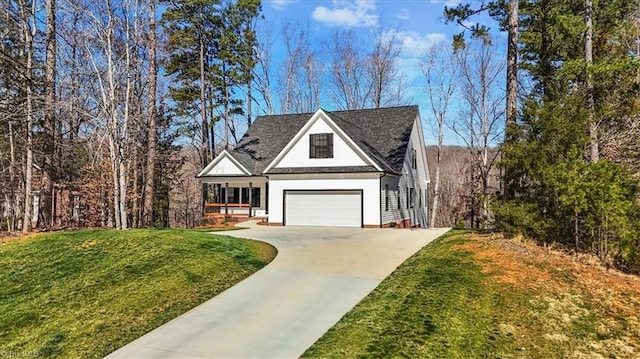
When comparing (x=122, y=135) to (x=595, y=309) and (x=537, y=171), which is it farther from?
(x=595, y=309)

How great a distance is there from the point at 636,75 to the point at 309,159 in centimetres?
1332

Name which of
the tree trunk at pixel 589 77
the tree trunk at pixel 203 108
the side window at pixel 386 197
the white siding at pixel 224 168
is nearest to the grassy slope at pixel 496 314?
the tree trunk at pixel 589 77

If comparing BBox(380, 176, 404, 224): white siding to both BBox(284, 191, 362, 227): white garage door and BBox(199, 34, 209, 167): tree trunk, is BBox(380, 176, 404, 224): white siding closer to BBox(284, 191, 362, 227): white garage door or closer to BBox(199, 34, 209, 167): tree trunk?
BBox(284, 191, 362, 227): white garage door

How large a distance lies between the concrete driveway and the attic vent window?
9.27m

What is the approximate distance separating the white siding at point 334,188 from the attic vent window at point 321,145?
4.22ft

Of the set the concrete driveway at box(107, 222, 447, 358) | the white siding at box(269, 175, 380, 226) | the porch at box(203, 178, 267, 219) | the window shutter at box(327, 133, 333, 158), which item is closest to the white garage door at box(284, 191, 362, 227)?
the white siding at box(269, 175, 380, 226)

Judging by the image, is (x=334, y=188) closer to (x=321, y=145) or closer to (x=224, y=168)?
(x=321, y=145)

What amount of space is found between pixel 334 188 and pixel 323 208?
116 centimetres

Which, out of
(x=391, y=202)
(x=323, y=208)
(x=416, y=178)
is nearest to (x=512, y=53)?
(x=391, y=202)

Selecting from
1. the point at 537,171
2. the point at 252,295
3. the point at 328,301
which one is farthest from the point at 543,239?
the point at 252,295

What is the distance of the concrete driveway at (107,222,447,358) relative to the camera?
17.2ft

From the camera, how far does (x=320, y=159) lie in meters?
20.0

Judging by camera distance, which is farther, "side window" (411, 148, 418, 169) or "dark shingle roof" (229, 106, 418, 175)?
"side window" (411, 148, 418, 169)

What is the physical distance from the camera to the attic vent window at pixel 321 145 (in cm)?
1994
